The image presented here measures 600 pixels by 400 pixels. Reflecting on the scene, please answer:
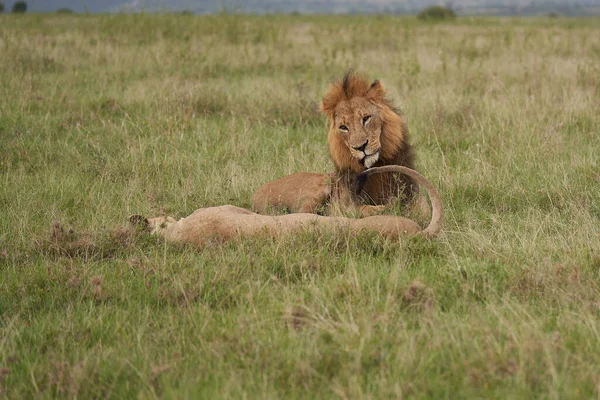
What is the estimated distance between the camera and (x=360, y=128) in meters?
5.11

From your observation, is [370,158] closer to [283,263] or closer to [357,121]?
[357,121]

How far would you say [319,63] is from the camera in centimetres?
1255

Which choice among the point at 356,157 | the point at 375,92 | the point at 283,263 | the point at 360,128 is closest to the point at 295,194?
the point at 356,157

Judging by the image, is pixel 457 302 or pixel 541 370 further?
pixel 457 302

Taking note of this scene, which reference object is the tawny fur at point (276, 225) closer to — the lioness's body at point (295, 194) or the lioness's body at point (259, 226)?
the lioness's body at point (259, 226)

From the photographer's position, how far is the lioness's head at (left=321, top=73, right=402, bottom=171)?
5.08 meters

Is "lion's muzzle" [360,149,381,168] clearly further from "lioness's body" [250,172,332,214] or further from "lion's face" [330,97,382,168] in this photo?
"lioness's body" [250,172,332,214]

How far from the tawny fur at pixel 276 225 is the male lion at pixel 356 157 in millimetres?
577

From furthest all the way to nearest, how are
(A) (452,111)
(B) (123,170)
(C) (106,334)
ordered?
(A) (452,111) < (B) (123,170) < (C) (106,334)

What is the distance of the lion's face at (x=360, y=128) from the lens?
5.06 m

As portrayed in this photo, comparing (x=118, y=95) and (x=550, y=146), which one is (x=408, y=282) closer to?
(x=550, y=146)

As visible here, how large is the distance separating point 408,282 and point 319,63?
9.19 m

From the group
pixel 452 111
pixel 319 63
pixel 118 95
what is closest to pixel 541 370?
pixel 452 111

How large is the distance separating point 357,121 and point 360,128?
6 cm
